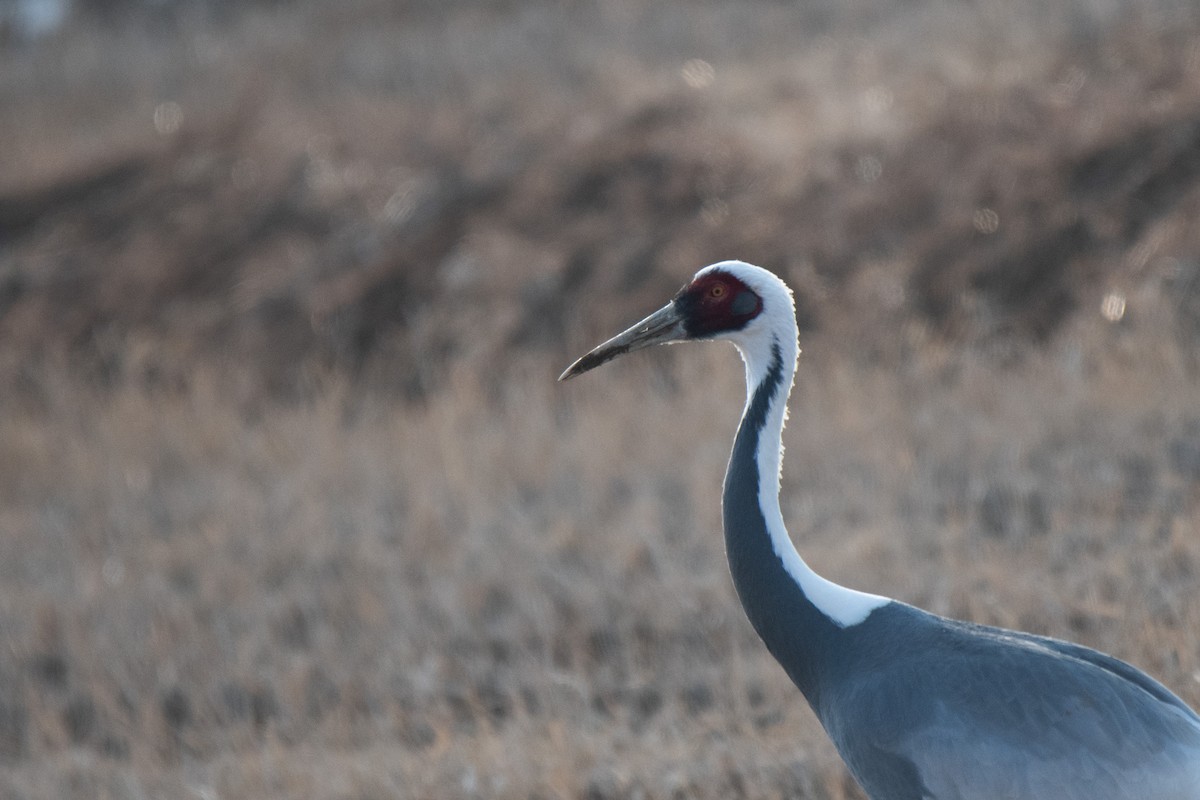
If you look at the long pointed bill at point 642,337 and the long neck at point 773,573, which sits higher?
the long pointed bill at point 642,337

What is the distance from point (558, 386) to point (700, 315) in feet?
20.7

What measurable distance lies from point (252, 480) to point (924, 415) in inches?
171

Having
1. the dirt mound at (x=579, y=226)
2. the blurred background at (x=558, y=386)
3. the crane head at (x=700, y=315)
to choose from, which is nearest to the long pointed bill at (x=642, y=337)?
the crane head at (x=700, y=315)

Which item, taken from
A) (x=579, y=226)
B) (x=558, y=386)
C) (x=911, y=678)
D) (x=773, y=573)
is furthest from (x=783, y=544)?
(x=579, y=226)

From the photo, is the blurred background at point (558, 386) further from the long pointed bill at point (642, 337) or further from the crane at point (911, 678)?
the long pointed bill at point (642, 337)

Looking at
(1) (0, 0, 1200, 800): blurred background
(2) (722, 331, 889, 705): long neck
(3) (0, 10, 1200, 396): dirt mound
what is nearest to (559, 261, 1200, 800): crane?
(2) (722, 331, 889, 705): long neck

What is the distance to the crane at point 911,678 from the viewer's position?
3879 millimetres

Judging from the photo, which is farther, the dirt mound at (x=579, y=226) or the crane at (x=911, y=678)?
the dirt mound at (x=579, y=226)

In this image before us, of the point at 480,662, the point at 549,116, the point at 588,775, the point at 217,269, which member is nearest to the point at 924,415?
the point at 480,662

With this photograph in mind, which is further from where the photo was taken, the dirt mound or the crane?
the dirt mound

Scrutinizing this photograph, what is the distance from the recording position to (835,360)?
1002 centimetres

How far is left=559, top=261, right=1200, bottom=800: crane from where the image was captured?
3879mm

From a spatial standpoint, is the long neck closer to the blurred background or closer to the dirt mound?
the blurred background

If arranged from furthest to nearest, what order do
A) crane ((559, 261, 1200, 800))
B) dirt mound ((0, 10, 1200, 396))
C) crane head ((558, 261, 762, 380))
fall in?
1. dirt mound ((0, 10, 1200, 396))
2. crane head ((558, 261, 762, 380))
3. crane ((559, 261, 1200, 800))
